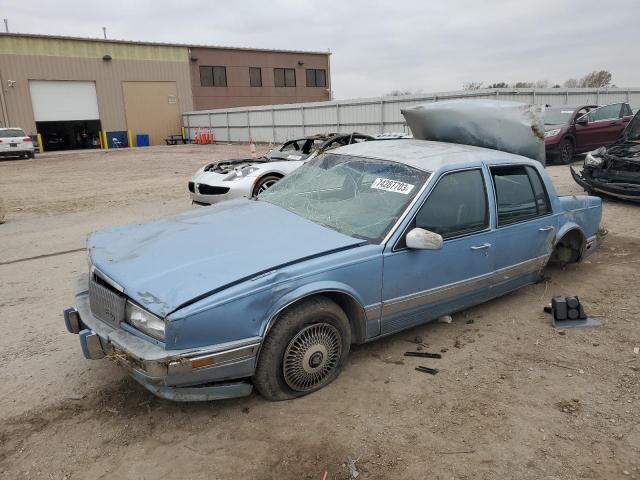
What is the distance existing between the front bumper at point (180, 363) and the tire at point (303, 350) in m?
0.12

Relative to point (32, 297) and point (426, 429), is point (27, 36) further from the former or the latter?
point (426, 429)

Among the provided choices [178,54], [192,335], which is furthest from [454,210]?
[178,54]

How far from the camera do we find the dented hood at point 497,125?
4.62 metres

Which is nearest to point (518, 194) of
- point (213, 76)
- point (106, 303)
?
point (106, 303)

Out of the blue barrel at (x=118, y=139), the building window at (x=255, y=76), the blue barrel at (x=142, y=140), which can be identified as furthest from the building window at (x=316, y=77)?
the blue barrel at (x=118, y=139)

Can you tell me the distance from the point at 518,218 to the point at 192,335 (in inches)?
114

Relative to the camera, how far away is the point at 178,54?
36625 millimetres

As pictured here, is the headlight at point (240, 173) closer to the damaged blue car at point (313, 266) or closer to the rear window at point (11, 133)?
the damaged blue car at point (313, 266)

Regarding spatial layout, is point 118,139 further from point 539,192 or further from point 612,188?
point 539,192

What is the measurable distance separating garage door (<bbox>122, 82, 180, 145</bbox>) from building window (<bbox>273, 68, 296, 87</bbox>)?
10.5 metres

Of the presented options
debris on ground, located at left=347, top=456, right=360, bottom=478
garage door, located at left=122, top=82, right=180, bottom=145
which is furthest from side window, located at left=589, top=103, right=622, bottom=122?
garage door, located at left=122, top=82, right=180, bottom=145

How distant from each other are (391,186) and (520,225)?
125 centimetres

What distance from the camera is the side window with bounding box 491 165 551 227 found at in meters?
4.02

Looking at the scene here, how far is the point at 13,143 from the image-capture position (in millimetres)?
22875
